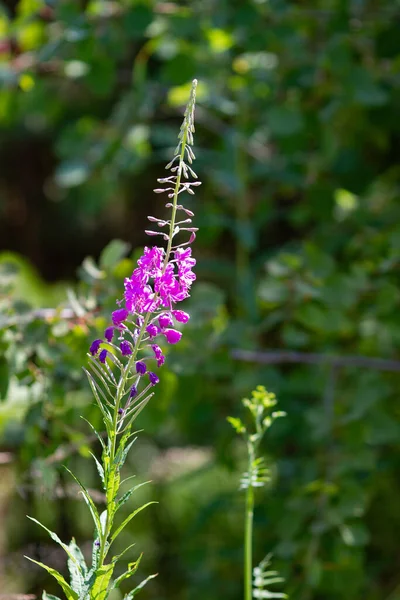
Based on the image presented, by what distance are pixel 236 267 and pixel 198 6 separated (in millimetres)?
583

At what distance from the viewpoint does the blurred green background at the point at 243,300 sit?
47.1 inches

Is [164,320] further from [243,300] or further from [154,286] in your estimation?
[243,300]

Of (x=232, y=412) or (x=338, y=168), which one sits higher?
(x=338, y=168)

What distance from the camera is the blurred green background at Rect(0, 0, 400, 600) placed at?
1196 millimetres

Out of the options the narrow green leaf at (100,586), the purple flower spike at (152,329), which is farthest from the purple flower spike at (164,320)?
the narrow green leaf at (100,586)

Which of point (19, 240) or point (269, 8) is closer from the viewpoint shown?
point (269, 8)

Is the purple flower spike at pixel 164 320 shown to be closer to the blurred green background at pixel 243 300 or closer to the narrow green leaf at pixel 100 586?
the narrow green leaf at pixel 100 586

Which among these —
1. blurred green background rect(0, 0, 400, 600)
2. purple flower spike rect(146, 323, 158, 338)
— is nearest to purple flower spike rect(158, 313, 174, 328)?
purple flower spike rect(146, 323, 158, 338)

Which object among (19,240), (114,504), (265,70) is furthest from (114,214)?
(114,504)

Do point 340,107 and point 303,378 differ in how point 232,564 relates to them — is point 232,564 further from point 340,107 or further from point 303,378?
point 340,107

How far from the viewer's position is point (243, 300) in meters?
1.70

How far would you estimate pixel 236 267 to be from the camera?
1.87m

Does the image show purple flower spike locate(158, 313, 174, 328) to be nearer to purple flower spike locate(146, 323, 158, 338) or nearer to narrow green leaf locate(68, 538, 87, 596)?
purple flower spike locate(146, 323, 158, 338)

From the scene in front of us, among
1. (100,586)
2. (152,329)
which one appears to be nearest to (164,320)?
(152,329)
